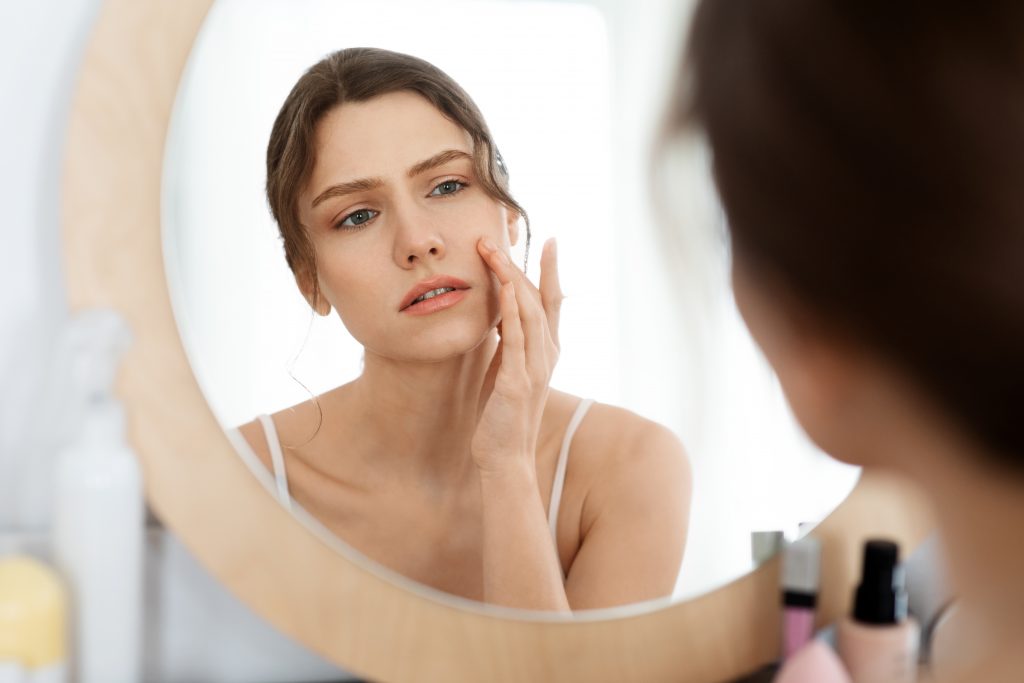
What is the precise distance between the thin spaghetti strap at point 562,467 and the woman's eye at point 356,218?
168 millimetres

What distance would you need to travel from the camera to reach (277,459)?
527 millimetres

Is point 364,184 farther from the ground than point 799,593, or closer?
farther from the ground

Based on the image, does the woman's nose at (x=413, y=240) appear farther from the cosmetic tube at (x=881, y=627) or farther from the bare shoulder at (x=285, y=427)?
the cosmetic tube at (x=881, y=627)

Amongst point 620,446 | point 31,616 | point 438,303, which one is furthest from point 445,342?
point 31,616

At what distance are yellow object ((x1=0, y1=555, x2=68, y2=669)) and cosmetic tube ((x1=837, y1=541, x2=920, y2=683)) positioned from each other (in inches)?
17.5

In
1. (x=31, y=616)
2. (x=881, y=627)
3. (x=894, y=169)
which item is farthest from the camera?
(x=881, y=627)

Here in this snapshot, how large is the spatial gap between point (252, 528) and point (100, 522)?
86 millimetres

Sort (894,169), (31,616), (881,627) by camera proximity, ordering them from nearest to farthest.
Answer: (894,169)
(31,616)
(881,627)

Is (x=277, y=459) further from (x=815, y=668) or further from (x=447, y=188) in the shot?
(x=815, y=668)

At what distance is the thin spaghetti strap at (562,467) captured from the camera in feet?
1.83

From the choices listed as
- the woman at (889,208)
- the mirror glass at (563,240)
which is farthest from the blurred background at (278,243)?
the woman at (889,208)

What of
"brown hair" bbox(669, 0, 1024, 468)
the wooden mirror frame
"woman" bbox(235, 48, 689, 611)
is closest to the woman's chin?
"woman" bbox(235, 48, 689, 611)

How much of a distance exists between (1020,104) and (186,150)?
40 centimetres

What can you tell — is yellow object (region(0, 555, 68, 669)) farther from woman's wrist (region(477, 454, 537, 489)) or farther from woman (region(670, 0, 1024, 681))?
woman (region(670, 0, 1024, 681))
